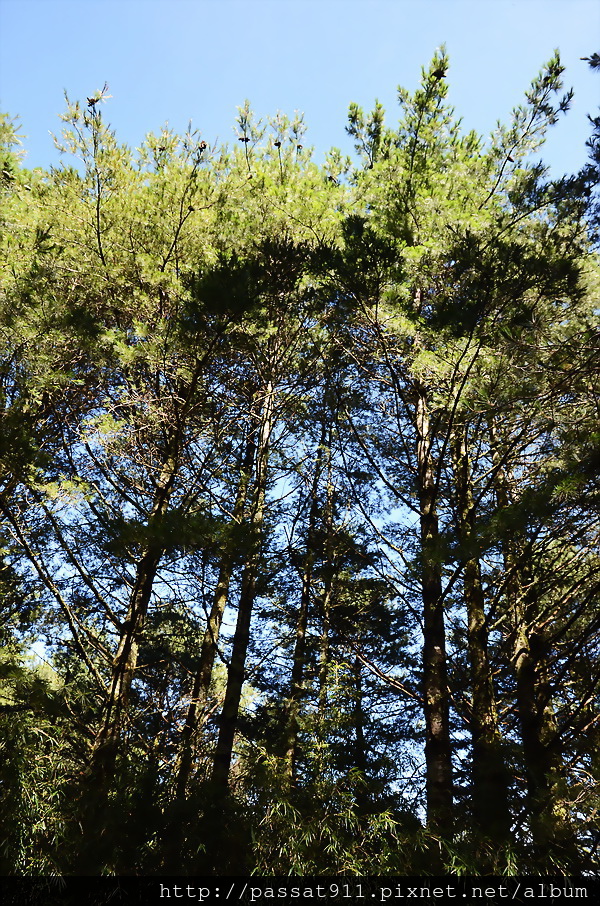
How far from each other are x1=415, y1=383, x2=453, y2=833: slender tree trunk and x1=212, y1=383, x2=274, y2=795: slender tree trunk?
160 cm

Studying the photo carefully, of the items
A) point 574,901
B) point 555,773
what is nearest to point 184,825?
point 574,901

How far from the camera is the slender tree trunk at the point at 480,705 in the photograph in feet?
14.8

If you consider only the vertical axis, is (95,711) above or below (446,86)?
below

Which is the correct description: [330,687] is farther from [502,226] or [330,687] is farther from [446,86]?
[446,86]

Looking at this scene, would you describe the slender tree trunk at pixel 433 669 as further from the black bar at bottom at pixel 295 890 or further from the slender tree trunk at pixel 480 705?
the black bar at bottom at pixel 295 890

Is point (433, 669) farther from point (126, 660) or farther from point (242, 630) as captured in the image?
point (126, 660)

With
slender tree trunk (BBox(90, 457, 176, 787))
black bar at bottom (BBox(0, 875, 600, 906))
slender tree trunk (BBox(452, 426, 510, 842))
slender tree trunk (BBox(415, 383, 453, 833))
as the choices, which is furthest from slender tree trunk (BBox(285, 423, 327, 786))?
black bar at bottom (BBox(0, 875, 600, 906))

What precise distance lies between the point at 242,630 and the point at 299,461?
234 centimetres

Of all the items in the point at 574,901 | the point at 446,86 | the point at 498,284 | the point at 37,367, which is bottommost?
the point at 574,901

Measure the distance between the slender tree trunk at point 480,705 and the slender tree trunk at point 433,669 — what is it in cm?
24

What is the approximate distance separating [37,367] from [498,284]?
433cm

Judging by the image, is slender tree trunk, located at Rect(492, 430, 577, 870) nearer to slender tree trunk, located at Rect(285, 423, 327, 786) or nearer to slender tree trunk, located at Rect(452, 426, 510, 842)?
slender tree trunk, located at Rect(452, 426, 510, 842)

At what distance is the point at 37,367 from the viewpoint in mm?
5828

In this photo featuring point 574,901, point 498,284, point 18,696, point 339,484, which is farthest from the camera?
point 339,484
